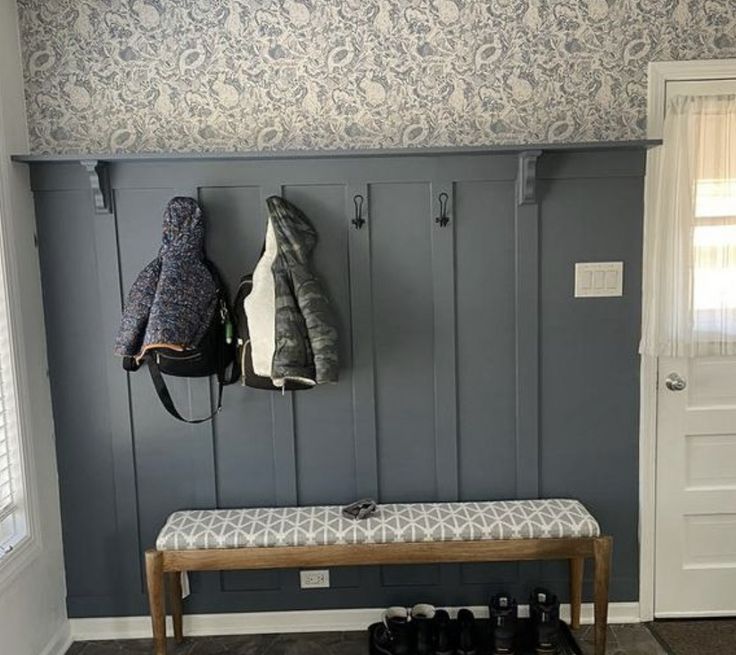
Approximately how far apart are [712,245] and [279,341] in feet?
5.26

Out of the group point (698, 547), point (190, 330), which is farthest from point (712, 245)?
point (190, 330)

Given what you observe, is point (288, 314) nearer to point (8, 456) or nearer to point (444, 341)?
point (444, 341)

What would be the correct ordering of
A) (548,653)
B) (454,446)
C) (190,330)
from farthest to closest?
(454,446), (548,653), (190,330)

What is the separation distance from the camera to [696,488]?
2.60m

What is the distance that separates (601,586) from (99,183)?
7.32 ft

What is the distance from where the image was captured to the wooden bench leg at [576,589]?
2.49 m

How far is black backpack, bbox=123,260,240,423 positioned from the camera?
229 centimetres

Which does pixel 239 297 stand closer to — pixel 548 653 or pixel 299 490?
pixel 299 490

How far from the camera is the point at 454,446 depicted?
8.34 ft

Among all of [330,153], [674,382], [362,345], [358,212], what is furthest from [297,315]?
[674,382]

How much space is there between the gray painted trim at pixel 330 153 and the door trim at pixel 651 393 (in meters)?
0.21

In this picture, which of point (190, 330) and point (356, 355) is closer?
point (190, 330)

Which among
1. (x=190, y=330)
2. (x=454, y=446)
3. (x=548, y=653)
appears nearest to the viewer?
(x=190, y=330)

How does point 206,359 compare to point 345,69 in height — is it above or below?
below
